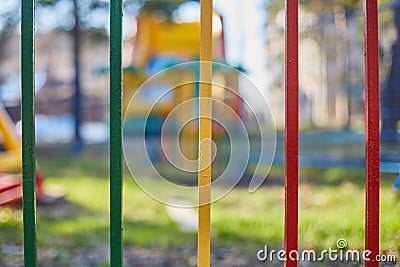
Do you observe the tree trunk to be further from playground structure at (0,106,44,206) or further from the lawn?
playground structure at (0,106,44,206)

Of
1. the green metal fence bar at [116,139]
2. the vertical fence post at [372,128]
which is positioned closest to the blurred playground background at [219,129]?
the vertical fence post at [372,128]

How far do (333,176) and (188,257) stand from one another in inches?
103

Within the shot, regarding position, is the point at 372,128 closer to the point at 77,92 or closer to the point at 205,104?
the point at 205,104

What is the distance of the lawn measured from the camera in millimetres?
2225

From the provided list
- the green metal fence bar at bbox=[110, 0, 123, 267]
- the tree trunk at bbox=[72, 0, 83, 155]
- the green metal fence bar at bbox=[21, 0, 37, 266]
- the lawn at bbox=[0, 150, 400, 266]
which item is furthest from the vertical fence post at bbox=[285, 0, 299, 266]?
the tree trunk at bbox=[72, 0, 83, 155]

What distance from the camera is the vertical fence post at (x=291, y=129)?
1.14m

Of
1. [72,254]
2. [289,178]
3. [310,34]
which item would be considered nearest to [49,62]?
[310,34]

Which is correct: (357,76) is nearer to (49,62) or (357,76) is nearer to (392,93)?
(392,93)

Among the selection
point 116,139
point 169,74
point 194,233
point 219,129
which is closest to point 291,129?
point 116,139

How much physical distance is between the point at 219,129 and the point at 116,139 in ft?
11.9

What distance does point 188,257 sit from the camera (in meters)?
2.24

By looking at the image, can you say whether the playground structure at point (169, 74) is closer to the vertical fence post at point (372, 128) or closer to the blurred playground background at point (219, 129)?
the blurred playground background at point (219, 129)

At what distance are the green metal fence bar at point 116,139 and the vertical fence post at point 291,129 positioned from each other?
0.36 meters

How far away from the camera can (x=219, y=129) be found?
4750 mm
